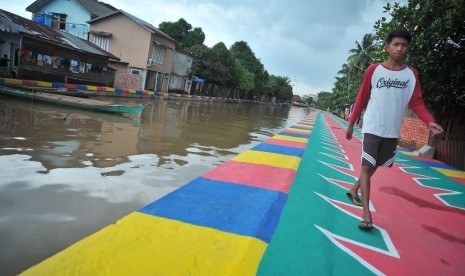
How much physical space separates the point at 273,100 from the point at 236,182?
273ft

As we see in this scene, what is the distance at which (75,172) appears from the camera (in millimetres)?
4684

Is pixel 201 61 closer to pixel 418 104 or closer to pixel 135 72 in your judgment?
pixel 135 72

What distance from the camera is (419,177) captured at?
22.2 ft

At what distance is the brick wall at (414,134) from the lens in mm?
11747

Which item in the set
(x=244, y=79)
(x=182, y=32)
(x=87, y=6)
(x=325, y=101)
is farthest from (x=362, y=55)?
(x=325, y=101)

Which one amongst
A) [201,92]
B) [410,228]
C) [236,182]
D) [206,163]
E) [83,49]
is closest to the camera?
[410,228]

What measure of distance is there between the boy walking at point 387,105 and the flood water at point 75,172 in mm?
2542

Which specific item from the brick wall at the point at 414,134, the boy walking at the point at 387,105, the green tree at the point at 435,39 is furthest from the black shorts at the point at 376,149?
the brick wall at the point at 414,134

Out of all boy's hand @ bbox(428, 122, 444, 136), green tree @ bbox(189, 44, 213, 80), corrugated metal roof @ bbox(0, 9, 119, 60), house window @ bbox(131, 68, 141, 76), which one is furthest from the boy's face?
green tree @ bbox(189, 44, 213, 80)

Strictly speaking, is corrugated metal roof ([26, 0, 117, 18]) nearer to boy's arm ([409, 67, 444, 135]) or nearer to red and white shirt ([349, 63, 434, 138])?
red and white shirt ([349, 63, 434, 138])

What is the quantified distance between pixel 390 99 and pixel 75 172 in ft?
13.8

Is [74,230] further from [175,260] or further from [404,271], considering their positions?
[404,271]

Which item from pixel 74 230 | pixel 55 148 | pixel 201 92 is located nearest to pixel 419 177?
pixel 74 230

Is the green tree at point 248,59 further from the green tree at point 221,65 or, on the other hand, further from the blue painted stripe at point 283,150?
the blue painted stripe at point 283,150
